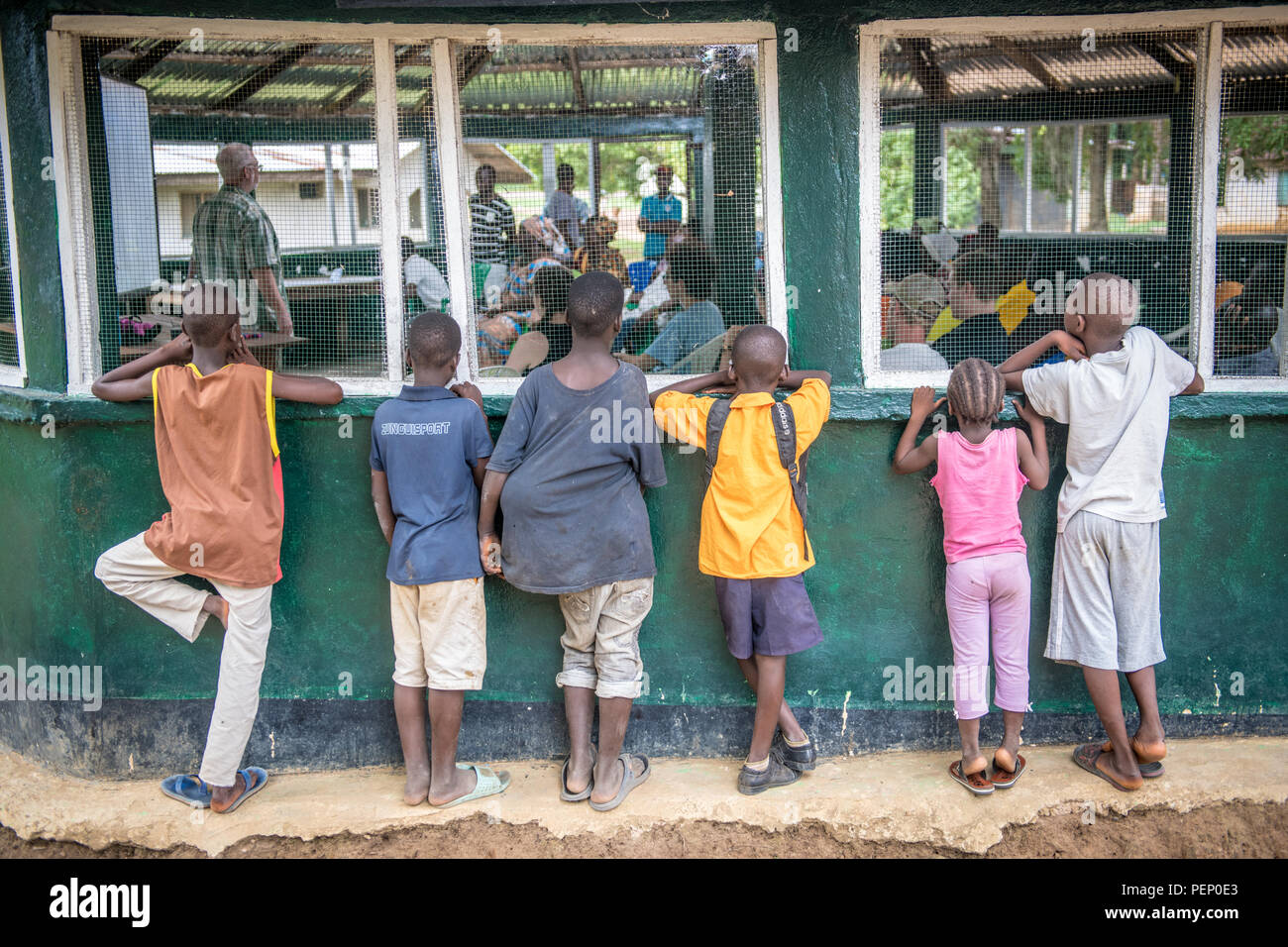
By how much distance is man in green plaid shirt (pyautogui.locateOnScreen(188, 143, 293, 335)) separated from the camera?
3.85m

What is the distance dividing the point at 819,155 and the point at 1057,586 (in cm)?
176

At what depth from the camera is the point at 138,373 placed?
351 cm

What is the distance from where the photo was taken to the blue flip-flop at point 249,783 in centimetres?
362

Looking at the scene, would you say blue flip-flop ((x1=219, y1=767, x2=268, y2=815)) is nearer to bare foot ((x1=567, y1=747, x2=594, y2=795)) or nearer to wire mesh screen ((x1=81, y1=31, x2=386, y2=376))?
bare foot ((x1=567, y1=747, x2=594, y2=795))

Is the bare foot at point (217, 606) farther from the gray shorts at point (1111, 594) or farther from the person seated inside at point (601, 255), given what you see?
the gray shorts at point (1111, 594)

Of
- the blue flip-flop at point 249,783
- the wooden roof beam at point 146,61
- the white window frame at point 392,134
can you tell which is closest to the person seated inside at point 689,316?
the white window frame at point 392,134

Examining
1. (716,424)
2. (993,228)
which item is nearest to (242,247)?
(716,424)

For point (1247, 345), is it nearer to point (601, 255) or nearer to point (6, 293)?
point (601, 255)

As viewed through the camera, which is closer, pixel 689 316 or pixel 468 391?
pixel 468 391

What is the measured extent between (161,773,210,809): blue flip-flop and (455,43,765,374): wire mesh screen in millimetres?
1879

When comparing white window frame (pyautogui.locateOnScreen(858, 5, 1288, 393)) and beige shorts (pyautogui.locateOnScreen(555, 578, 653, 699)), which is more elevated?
white window frame (pyautogui.locateOnScreen(858, 5, 1288, 393))

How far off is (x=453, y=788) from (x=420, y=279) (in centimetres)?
186

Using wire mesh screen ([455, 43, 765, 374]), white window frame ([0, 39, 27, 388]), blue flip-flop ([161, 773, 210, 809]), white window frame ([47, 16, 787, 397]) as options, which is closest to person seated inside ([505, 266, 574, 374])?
wire mesh screen ([455, 43, 765, 374])

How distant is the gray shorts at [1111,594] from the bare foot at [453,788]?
7.20 feet
